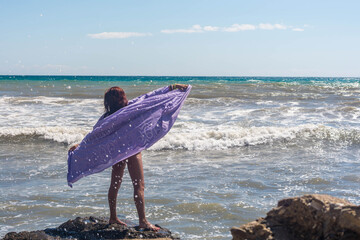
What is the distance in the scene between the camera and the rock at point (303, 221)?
103 inches

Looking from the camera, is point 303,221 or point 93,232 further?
point 93,232

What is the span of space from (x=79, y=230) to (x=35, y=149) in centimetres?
612

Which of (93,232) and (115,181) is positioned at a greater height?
(115,181)

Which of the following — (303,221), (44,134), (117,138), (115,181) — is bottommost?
(44,134)

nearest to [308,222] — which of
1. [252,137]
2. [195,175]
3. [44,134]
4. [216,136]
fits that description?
[195,175]

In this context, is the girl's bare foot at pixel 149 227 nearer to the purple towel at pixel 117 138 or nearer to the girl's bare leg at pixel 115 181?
the girl's bare leg at pixel 115 181

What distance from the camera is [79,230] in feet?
13.2

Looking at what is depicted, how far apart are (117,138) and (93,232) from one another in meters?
0.90

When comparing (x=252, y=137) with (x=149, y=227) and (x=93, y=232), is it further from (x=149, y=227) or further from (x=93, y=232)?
(x=93, y=232)

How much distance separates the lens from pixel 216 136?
1126 centimetres

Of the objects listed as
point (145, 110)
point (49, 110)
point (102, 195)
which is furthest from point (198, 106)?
point (145, 110)

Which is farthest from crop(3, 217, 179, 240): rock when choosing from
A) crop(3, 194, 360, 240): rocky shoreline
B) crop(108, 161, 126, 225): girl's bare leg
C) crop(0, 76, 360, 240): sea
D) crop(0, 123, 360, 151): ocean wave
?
crop(0, 123, 360, 151): ocean wave

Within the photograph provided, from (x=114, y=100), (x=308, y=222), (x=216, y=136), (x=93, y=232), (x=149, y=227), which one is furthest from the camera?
(x=216, y=136)

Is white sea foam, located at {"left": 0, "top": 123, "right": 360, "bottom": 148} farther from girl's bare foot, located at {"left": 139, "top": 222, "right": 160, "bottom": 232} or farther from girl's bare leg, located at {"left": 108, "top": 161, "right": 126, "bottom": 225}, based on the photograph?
girl's bare foot, located at {"left": 139, "top": 222, "right": 160, "bottom": 232}
